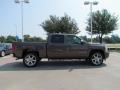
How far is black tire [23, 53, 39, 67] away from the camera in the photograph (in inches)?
531

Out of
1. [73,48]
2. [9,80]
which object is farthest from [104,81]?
[73,48]

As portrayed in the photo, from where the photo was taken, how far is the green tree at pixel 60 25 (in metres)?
45.6

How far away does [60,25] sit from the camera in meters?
45.9

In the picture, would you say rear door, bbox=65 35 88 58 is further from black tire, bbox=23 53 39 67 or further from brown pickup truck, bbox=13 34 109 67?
black tire, bbox=23 53 39 67

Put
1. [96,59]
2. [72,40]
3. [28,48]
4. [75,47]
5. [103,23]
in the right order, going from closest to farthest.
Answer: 1. [28,48]
2. [75,47]
3. [72,40]
4. [96,59]
5. [103,23]

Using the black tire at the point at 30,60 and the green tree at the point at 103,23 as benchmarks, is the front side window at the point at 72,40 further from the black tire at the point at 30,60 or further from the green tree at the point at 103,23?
the green tree at the point at 103,23

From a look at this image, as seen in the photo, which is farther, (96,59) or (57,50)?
(96,59)

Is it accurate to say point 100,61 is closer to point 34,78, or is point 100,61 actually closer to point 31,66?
point 31,66

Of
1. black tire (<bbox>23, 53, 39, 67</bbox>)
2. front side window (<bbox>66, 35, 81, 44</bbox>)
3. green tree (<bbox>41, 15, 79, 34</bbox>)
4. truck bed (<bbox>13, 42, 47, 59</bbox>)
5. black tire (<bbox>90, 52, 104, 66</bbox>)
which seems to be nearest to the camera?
truck bed (<bbox>13, 42, 47, 59</bbox>)

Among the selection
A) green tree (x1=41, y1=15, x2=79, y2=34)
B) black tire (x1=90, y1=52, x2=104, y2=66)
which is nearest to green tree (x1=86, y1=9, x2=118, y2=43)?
green tree (x1=41, y1=15, x2=79, y2=34)

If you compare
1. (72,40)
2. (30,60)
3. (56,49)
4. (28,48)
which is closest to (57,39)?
(56,49)

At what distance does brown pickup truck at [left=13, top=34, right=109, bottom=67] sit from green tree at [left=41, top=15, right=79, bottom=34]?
31.4 meters

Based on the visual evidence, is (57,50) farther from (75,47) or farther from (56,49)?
(75,47)

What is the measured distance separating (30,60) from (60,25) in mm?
32811
